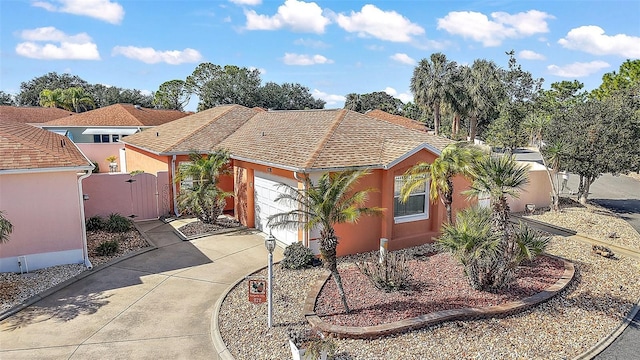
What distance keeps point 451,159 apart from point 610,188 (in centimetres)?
2464

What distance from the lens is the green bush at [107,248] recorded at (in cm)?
1244

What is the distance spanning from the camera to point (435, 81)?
131 ft

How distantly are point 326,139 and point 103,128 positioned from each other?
89.9ft

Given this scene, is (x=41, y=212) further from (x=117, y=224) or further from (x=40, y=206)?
(x=117, y=224)

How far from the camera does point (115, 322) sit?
8.38 metres

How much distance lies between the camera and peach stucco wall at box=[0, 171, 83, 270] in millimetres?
10570

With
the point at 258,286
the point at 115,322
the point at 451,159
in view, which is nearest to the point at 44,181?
the point at 115,322

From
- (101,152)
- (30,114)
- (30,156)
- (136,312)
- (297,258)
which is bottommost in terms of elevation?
(136,312)

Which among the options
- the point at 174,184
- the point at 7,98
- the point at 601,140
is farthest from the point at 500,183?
the point at 7,98

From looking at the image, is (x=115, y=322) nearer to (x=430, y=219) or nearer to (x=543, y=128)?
(x=430, y=219)

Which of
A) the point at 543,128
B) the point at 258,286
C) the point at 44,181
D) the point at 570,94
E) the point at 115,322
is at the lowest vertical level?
the point at 115,322

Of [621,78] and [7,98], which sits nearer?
[621,78]

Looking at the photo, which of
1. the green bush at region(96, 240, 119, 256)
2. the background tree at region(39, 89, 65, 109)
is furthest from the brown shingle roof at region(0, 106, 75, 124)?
the green bush at region(96, 240, 119, 256)

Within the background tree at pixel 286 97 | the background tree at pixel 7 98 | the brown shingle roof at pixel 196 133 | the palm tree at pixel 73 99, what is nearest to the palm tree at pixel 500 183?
the brown shingle roof at pixel 196 133
